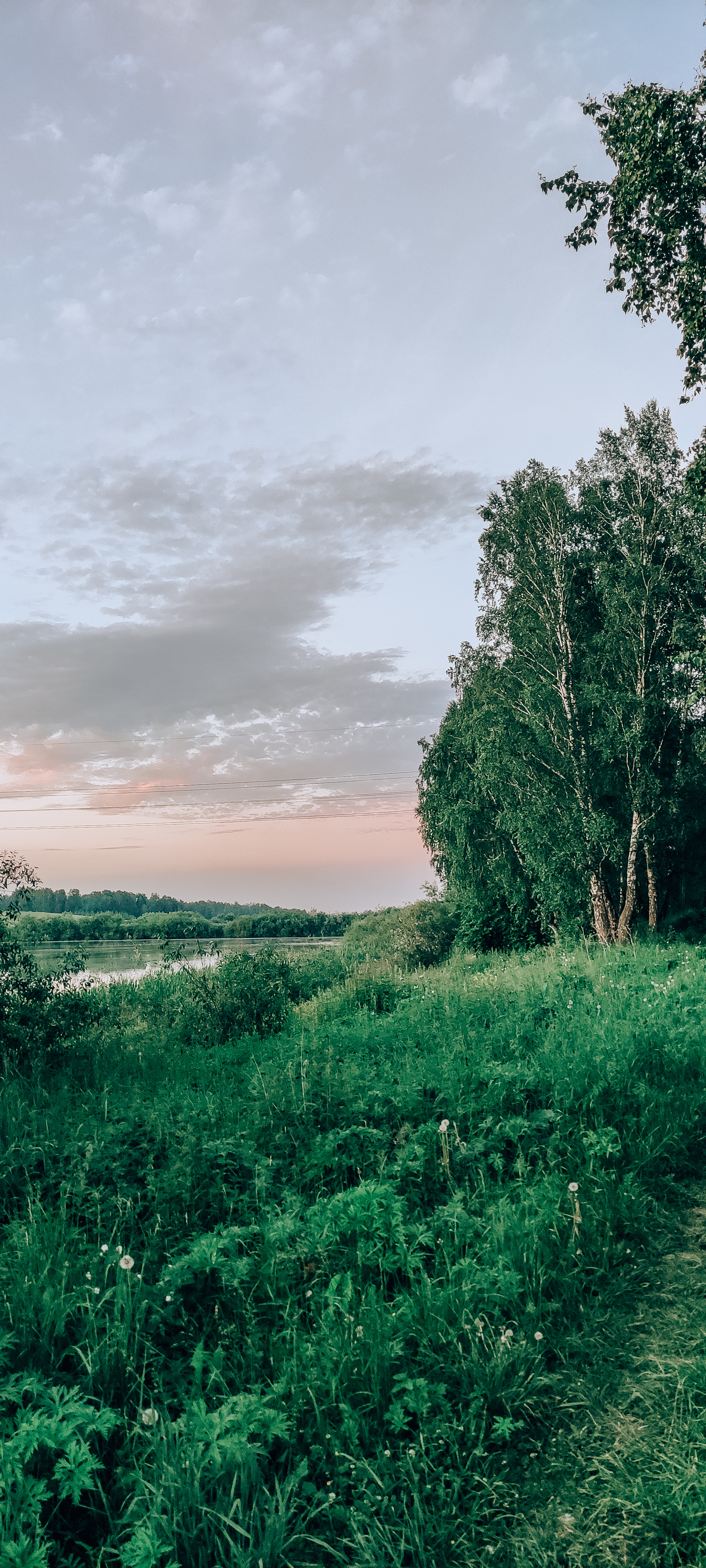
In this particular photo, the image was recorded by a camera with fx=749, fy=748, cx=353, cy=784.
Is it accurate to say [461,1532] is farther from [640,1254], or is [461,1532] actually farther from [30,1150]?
[30,1150]

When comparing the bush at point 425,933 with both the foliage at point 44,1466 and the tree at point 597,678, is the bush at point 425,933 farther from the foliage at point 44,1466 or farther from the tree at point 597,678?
the foliage at point 44,1466

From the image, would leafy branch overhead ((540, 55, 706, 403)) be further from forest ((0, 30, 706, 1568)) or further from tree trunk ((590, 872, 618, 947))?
tree trunk ((590, 872, 618, 947))

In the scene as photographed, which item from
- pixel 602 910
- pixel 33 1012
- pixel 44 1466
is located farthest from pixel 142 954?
pixel 44 1466

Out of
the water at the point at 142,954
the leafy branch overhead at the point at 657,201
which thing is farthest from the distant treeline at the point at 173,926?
the leafy branch overhead at the point at 657,201

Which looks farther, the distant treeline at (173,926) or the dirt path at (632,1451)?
the distant treeline at (173,926)

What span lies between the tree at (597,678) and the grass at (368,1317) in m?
13.3

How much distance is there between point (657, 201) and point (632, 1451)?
16203 mm

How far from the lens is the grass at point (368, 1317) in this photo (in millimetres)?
2637

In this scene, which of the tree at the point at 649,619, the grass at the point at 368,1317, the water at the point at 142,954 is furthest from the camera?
the tree at the point at 649,619

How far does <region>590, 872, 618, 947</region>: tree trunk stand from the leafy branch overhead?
1189cm

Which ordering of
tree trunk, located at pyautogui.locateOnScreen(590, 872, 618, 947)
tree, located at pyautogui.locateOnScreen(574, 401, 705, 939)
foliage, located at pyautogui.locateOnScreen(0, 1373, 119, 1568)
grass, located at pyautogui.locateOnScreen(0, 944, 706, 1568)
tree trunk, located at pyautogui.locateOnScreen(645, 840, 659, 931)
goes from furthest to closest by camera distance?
tree trunk, located at pyautogui.locateOnScreen(645, 840, 659, 931), tree trunk, located at pyautogui.locateOnScreen(590, 872, 618, 947), tree, located at pyautogui.locateOnScreen(574, 401, 705, 939), grass, located at pyautogui.locateOnScreen(0, 944, 706, 1568), foliage, located at pyautogui.locateOnScreen(0, 1373, 119, 1568)

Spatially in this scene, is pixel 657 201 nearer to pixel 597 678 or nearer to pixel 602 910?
pixel 597 678

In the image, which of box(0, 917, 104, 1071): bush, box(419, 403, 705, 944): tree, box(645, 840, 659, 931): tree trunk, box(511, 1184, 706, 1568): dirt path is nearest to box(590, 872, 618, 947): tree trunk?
box(419, 403, 705, 944): tree

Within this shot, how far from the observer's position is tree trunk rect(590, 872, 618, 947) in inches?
795
